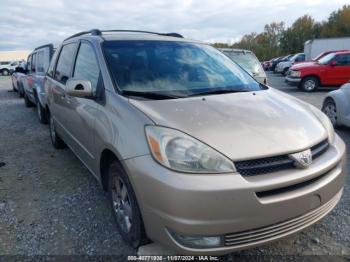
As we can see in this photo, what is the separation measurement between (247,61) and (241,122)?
6403 mm

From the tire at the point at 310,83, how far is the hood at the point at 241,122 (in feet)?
38.3

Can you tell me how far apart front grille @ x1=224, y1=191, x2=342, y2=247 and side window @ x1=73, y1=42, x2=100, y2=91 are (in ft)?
6.12

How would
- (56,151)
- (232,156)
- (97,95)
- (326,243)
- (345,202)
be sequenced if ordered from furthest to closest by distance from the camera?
(56,151) → (345,202) → (97,95) → (326,243) → (232,156)

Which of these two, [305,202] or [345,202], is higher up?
[305,202]

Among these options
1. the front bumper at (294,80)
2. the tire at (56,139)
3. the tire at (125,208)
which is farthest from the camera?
the front bumper at (294,80)

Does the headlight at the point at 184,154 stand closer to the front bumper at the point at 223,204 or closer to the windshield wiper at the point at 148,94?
the front bumper at the point at 223,204

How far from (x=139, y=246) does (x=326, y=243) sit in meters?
1.54

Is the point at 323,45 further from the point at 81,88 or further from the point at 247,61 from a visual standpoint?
the point at 81,88

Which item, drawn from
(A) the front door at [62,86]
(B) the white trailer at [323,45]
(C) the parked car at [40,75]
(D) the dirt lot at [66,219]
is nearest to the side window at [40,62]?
(C) the parked car at [40,75]

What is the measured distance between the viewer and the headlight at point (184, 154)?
2072 mm

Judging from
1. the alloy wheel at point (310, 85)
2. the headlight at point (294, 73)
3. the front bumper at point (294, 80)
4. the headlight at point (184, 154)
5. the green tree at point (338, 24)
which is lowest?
the alloy wheel at point (310, 85)

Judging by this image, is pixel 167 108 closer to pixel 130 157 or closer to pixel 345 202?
pixel 130 157

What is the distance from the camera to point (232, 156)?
208 centimetres

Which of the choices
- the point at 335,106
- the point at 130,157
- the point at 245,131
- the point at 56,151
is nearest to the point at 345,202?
the point at 245,131
